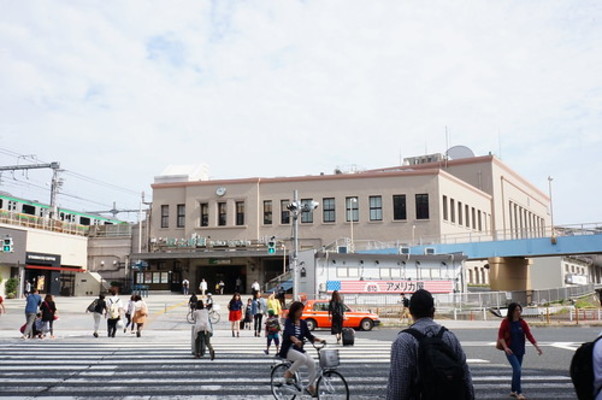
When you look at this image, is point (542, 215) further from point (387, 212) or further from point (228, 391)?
point (228, 391)

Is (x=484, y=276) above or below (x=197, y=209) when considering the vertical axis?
below

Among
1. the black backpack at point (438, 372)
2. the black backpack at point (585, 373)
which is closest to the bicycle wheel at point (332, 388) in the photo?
the black backpack at point (438, 372)

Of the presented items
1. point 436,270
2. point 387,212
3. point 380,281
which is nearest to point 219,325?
point 380,281

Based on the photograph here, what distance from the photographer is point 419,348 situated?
14.1ft

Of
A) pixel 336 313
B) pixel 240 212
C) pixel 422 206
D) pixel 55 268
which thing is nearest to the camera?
pixel 336 313

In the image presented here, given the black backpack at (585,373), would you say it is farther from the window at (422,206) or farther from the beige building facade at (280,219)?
the window at (422,206)

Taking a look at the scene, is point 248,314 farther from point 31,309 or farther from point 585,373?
point 585,373

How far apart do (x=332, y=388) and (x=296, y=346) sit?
37.1 inches

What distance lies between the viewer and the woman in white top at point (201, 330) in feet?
48.4

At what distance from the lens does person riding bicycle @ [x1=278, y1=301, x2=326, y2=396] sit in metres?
8.70

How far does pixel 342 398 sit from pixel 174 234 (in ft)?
174

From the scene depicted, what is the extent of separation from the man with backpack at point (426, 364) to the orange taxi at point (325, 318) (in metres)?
20.1

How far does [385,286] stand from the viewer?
35906 mm

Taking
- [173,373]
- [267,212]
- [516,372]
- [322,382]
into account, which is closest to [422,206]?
[267,212]
